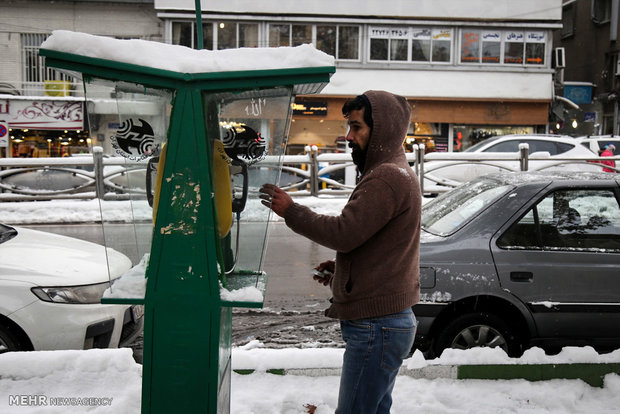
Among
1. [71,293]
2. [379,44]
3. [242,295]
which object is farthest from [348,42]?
[242,295]

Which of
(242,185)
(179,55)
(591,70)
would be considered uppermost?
(591,70)

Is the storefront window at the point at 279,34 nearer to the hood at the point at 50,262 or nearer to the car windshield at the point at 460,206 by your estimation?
the car windshield at the point at 460,206

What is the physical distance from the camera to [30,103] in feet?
78.1

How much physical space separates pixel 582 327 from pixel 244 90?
11.9 feet

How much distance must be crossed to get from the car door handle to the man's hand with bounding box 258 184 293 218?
273cm

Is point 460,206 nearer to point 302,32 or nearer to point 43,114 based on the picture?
point 43,114

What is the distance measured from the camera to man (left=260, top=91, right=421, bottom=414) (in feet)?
8.12

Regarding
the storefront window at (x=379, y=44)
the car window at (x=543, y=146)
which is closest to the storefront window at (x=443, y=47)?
the storefront window at (x=379, y=44)

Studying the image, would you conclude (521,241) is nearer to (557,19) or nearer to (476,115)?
(476,115)

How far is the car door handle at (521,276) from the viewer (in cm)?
463

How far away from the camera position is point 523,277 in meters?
4.64

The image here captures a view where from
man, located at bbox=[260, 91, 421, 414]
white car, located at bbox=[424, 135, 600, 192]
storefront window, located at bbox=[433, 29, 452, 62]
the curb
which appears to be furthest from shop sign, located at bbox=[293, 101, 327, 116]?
man, located at bbox=[260, 91, 421, 414]

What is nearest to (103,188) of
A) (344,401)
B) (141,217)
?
(141,217)

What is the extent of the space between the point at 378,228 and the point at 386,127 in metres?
0.44
